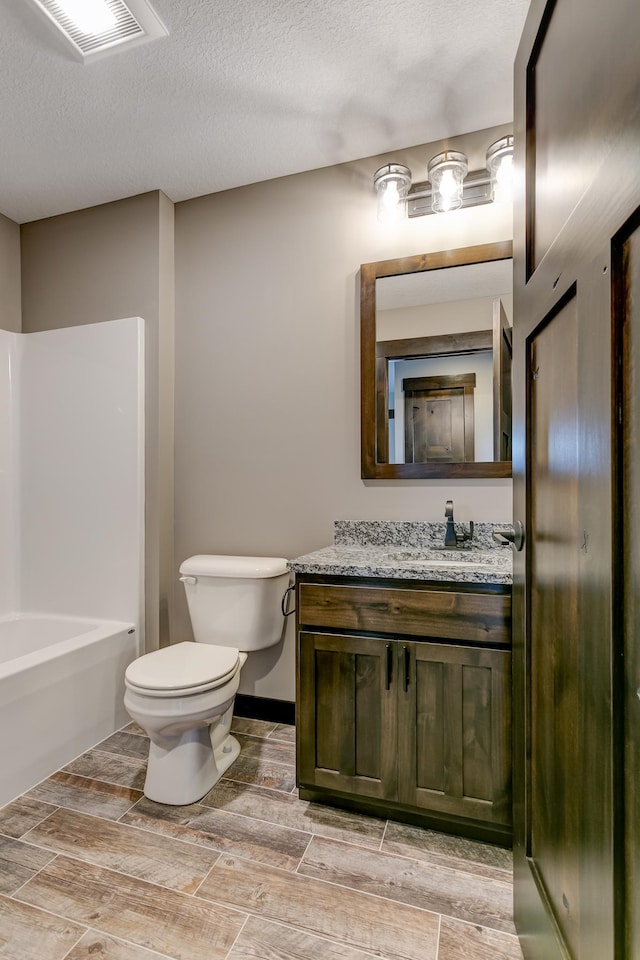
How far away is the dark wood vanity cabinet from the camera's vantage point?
1513 millimetres

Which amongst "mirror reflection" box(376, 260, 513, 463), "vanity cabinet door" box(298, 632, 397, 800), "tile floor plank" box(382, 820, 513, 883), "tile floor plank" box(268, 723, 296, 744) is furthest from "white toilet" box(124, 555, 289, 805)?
"mirror reflection" box(376, 260, 513, 463)

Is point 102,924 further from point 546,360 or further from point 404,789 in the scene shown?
point 546,360

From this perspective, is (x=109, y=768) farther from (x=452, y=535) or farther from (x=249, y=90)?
(x=249, y=90)

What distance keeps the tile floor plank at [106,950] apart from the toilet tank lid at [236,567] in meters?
1.17

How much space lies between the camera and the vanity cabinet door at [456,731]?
1501mm

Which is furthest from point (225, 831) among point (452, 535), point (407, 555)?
point (452, 535)

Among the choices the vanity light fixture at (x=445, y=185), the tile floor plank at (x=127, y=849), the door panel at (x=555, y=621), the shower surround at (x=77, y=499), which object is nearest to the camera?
the door panel at (x=555, y=621)

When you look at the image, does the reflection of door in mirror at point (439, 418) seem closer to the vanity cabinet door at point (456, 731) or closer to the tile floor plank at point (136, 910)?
the vanity cabinet door at point (456, 731)

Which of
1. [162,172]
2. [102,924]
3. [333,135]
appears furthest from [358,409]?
[102,924]

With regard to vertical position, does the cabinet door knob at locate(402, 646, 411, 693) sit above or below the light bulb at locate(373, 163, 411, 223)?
below

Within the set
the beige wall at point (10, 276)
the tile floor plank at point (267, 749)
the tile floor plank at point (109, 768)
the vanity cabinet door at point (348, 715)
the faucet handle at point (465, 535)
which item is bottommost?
the tile floor plank at point (109, 768)

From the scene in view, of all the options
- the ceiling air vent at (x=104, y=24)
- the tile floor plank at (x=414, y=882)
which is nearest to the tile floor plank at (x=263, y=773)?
the tile floor plank at (x=414, y=882)

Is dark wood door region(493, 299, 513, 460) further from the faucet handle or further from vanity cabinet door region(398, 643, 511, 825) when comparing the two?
vanity cabinet door region(398, 643, 511, 825)

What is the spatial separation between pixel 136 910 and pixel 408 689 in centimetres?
94
